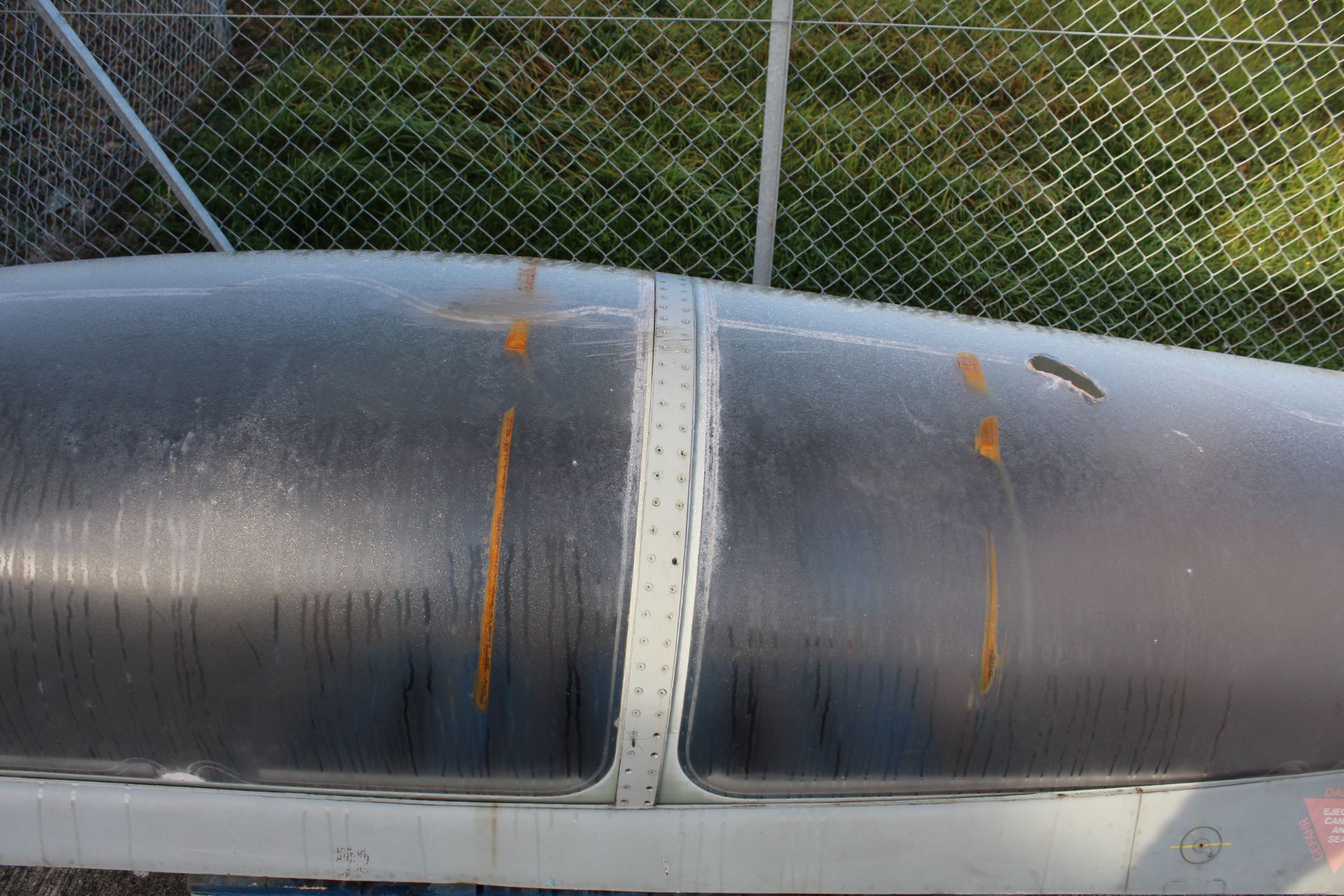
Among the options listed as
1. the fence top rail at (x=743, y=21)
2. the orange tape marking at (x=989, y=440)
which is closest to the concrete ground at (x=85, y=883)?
the orange tape marking at (x=989, y=440)

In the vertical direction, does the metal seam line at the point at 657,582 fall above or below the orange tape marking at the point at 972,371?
below

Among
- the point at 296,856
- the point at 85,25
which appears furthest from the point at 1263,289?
the point at 85,25

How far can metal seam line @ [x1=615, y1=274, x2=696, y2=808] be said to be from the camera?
1.63 m

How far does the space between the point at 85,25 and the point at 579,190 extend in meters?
2.55

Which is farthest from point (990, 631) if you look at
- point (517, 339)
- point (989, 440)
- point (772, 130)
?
point (772, 130)

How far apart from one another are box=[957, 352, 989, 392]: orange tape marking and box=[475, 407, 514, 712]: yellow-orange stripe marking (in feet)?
2.99

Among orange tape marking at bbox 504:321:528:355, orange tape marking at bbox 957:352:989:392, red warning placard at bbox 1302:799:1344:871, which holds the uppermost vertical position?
orange tape marking at bbox 504:321:528:355

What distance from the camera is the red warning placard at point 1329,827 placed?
1.84 meters

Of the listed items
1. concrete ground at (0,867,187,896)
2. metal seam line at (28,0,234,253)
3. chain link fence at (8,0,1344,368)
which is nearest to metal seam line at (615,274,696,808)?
concrete ground at (0,867,187,896)

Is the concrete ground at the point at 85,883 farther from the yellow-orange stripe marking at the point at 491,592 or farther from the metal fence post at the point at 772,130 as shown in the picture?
the metal fence post at the point at 772,130

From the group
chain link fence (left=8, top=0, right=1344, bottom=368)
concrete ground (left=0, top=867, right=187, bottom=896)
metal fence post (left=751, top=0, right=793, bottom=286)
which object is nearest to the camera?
concrete ground (left=0, top=867, right=187, bottom=896)

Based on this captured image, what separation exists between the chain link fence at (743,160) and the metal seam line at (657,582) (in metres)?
2.52

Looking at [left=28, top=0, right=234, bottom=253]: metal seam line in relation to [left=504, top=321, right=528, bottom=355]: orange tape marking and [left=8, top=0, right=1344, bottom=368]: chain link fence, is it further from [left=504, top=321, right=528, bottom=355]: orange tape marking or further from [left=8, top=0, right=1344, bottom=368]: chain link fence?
[left=504, top=321, right=528, bottom=355]: orange tape marking

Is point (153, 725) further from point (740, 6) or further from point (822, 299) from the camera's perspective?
point (740, 6)
